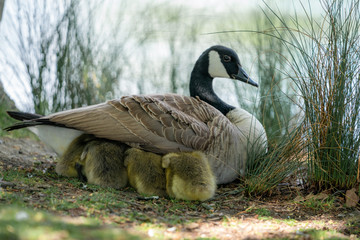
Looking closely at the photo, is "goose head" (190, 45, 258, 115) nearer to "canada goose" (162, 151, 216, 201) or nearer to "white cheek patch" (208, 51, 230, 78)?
"white cheek patch" (208, 51, 230, 78)

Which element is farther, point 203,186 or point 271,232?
Answer: point 203,186

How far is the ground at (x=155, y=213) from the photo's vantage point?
7.12ft

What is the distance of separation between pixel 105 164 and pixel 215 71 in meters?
2.15

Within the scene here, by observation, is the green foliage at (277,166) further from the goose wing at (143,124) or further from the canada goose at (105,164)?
the canada goose at (105,164)

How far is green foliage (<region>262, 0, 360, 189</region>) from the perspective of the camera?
3.75m

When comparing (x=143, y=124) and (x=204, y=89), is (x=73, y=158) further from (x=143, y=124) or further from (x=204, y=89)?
(x=204, y=89)

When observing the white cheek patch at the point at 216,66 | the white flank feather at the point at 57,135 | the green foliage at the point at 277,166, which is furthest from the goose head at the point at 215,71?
the white flank feather at the point at 57,135

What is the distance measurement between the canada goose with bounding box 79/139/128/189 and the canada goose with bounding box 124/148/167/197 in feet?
0.34

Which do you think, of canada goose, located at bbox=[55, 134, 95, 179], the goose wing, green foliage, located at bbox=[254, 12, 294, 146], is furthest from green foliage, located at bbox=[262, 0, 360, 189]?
canada goose, located at bbox=[55, 134, 95, 179]

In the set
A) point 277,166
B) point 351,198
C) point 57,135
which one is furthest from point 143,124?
point 351,198

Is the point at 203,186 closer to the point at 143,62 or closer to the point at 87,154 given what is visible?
the point at 87,154

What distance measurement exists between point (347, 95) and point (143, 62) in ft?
15.6

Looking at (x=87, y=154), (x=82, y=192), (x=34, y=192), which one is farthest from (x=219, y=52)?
(x=34, y=192)

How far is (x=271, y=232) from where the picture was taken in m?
2.85
